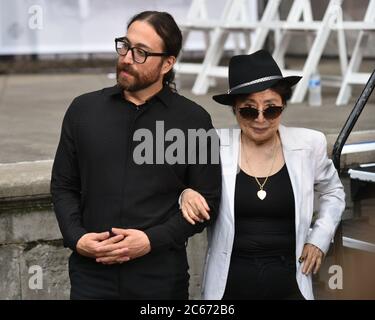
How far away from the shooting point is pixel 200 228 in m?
3.59

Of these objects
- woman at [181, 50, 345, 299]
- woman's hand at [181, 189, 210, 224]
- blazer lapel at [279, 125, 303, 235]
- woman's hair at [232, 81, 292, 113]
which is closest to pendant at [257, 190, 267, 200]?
woman at [181, 50, 345, 299]

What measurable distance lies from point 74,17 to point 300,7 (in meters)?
3.01

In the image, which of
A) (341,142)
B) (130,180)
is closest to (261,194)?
(130,180)

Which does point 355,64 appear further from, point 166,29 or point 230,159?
point 166,29

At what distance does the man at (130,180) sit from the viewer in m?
3.48

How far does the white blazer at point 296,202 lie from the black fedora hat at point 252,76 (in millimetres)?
194

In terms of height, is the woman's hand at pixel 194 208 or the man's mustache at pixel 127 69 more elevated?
the man's mustache at pixel 127 69

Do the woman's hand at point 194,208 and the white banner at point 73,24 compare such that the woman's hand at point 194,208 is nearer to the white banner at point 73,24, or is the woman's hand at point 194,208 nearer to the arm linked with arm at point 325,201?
the arm linked with arm at point 325,201

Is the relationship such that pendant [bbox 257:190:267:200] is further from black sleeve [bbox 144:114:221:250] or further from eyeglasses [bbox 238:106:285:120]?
eyeglasses [bbox 238:106:285:120]

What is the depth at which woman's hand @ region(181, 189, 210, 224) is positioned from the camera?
137 inches

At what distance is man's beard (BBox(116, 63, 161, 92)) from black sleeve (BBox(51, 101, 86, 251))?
22cm

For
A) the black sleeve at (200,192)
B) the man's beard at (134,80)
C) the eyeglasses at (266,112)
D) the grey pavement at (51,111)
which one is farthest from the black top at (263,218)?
the grey pavement at (51,111)

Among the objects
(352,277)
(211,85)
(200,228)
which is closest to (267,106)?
(200,228)

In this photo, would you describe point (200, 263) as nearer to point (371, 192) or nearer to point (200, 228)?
point (371, 192)
